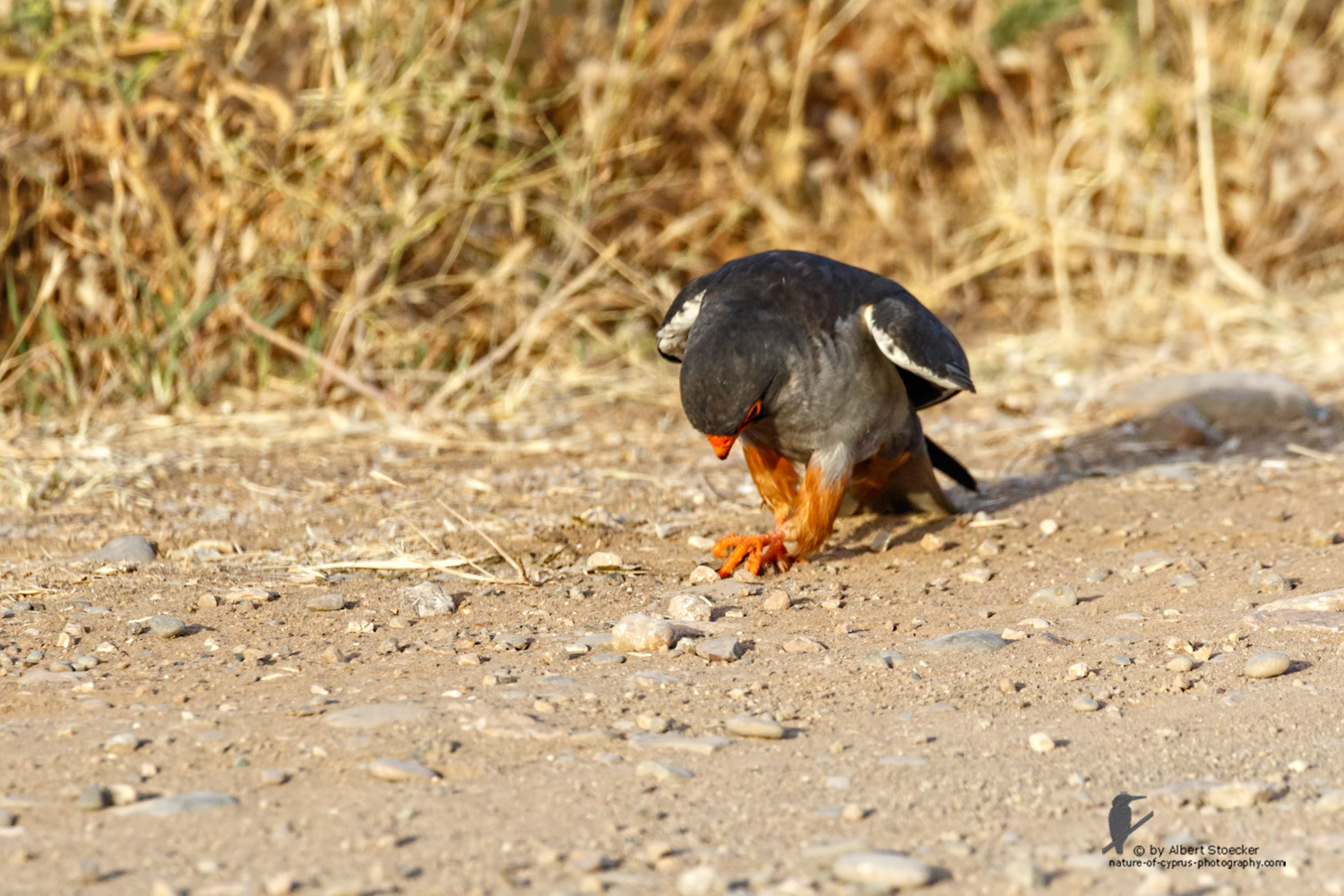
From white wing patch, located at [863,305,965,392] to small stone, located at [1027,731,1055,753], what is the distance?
177 cm

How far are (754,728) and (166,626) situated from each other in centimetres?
165

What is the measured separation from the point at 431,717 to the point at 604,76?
17.9 feet

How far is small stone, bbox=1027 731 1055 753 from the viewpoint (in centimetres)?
295

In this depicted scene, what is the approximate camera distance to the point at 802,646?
3.70 metres

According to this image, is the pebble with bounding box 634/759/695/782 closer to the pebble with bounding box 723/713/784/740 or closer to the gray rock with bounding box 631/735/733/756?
the gray rock with bounding box 631/735/733/756

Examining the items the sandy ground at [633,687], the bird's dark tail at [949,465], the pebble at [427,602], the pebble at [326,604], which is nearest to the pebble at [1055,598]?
the sandy ground at [633,687]

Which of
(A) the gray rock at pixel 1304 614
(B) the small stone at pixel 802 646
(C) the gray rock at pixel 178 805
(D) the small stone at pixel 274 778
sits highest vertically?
(C) the gray rock at pixel 178 805

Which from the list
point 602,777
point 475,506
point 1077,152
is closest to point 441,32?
→ point 475,506

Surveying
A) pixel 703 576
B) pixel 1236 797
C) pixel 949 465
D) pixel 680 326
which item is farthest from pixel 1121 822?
pixel 949 465

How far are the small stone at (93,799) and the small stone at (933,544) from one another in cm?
297

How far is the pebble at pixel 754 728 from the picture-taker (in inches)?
119

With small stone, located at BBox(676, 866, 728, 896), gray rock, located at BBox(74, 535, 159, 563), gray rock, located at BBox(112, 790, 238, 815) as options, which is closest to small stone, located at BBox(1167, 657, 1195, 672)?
small stone, located at BBox(676, 866, 728, 896)

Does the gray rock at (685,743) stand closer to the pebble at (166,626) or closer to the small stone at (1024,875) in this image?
the small stone at (1024,875)

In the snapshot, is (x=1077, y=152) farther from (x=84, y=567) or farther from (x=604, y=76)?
(x=84, y=567)
